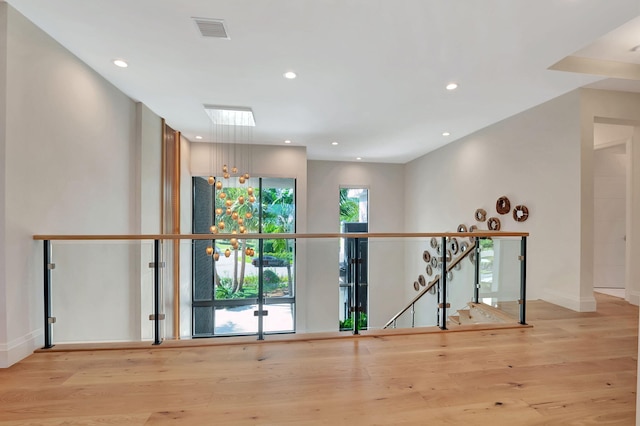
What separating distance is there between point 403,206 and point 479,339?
5.63m

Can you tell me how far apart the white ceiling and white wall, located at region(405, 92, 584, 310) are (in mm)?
330

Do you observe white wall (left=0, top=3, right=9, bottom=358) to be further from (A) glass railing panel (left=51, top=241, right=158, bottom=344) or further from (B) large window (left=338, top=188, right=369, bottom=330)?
(B) large window (left=338, top=188, right=369, bottom=330)

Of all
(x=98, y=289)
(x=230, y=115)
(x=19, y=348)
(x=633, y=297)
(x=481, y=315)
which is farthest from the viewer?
(x=230, y=115)

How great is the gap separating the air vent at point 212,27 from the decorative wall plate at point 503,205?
448 centimetres

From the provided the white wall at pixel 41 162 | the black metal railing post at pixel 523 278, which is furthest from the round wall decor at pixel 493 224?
the white wall at pixel 41 162

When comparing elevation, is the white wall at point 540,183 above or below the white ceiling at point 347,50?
below

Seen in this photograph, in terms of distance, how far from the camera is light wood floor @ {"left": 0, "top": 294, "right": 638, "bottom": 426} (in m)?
1.68

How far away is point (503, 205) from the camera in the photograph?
453 cm

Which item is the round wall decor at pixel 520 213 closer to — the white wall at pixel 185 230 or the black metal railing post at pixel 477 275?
the black metal railing post at pixel 477 275

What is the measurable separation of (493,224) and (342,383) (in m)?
3.99

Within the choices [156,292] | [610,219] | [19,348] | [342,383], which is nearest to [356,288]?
[342,383]

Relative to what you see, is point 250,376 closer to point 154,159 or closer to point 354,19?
point 354,19

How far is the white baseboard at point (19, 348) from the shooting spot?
2145 millimetres

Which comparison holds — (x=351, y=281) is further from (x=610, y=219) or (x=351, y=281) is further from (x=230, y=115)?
(x=610, y=219)
